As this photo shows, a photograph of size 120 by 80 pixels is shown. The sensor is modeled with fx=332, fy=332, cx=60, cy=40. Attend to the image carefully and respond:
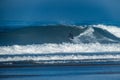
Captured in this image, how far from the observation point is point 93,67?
3.30 meters

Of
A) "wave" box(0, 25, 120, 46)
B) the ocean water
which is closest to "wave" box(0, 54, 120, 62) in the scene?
the ocean water

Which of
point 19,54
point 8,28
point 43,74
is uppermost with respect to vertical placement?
point 8,28

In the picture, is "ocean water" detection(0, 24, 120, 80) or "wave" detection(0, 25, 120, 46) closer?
"ocean water" detection(0, 24, 120, 80)

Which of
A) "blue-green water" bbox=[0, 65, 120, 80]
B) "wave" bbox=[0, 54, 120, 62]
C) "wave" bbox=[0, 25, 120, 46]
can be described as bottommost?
"blue-green water" bbox=[0, 65, 120, 80]

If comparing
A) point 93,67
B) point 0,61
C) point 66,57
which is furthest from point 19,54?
point 93,67

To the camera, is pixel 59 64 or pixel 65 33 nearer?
pixel 59 64

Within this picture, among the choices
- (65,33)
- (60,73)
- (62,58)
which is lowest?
(60,73)

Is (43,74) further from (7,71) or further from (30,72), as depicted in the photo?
(7,71)

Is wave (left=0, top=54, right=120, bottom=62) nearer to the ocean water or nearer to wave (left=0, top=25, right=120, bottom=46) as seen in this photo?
the ocean water

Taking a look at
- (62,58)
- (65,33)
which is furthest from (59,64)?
(65,33)

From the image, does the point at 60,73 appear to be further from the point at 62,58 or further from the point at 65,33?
the point at 65,33

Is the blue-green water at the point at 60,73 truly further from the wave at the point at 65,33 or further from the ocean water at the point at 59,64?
the wave at the point at 65,33

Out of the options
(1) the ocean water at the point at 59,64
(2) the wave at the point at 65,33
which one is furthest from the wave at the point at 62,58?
(2) the wave at the point at 65,33

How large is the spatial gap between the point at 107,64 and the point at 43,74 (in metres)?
0.66
